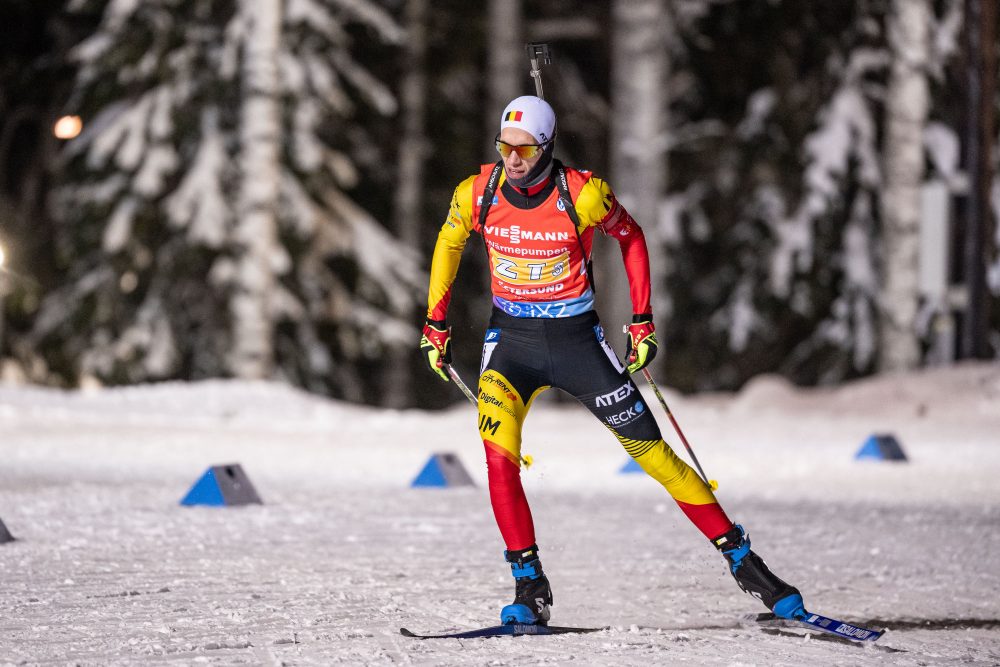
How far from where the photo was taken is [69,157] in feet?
73.8

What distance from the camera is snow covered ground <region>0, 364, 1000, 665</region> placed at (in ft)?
17.8

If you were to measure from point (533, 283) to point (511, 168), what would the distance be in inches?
17.9

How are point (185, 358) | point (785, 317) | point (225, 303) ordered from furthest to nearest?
point (785, 317) → point (185, 358) → point (225, 303)

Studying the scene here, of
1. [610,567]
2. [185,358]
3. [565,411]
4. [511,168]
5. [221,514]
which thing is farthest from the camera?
[185,358]

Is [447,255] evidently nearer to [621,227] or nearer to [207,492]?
[621,227]

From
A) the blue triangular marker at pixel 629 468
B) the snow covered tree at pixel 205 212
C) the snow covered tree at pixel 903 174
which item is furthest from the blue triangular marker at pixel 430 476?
the snow covered tree at pixel 903 174

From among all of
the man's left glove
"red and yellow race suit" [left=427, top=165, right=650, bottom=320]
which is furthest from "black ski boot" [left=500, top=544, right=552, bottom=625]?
"red and yellow race suit" [left=427, top=165, right=650, bottom=320]

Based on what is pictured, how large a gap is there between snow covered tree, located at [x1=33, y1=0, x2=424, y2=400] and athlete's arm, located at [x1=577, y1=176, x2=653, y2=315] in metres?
13.0

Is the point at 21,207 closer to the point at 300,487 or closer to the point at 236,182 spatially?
the point at 236,182

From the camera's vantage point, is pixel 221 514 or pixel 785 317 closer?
pixel 221 514

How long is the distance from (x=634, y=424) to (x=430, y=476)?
443 centimetres

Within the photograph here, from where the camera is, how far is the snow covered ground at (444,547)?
542cm

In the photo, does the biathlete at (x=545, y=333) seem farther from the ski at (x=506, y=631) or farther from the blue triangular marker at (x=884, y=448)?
the blue triangular marker at (x=884, y=448)

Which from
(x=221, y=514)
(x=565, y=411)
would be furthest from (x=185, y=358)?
(x=221, y=514)
